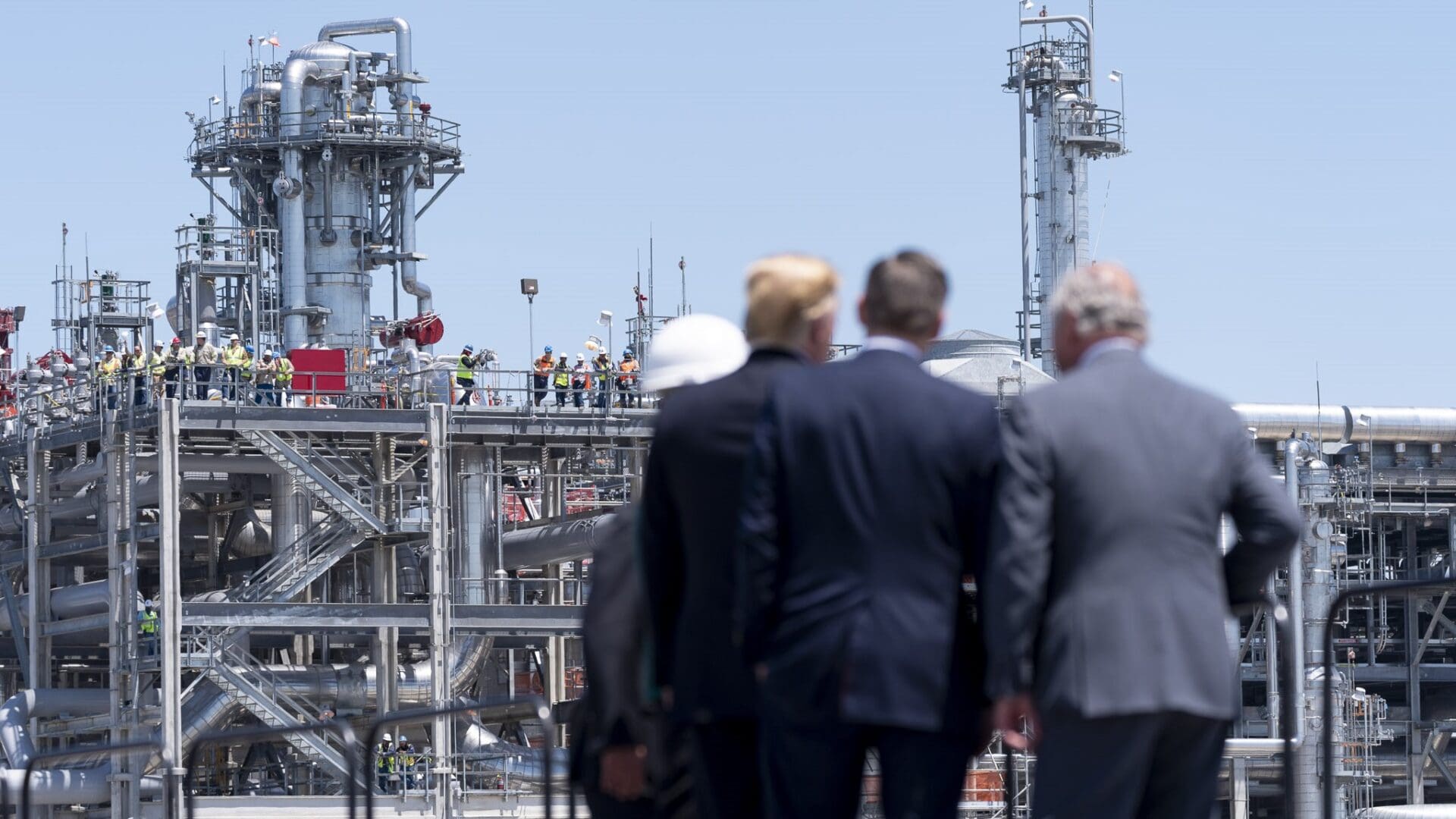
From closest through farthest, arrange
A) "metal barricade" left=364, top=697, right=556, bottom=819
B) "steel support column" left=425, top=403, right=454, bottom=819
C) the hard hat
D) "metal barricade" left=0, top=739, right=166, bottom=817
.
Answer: the hard hat
"metal barricade" left=364, top=697, right=556, bottom=819
"metal barricade" left=0, top=739, right=166, bottom=817
"steel support column" left=425, top=403, right=454, bottom=819

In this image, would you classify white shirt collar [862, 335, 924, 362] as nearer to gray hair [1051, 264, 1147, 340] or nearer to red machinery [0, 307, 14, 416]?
gray hair [1051, 264, 1147, 340]

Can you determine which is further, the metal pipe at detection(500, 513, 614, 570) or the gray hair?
the metal pipe at detection(500, 513, 614, 570)

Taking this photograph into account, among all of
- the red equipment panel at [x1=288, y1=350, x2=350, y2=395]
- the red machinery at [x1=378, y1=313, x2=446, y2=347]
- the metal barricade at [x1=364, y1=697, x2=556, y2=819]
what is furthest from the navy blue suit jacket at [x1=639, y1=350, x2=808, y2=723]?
the red machinery at [x1=378, y1=313, x2=446, y2=347]

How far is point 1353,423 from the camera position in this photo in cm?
6462

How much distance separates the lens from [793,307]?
659cm

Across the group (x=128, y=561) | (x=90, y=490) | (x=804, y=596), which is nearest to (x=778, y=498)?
(x=804, y=596)

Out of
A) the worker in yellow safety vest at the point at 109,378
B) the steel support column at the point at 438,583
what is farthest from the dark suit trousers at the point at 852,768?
the worker in yellow safety vest at the point at 109,378

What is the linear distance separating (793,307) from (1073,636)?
4.21ft

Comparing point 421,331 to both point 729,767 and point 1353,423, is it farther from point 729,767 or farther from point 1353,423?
point 729,767

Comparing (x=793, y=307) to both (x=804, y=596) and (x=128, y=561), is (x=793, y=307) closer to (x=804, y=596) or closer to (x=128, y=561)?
(x=804, y=596)

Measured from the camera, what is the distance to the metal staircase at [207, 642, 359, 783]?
43312 millimetres

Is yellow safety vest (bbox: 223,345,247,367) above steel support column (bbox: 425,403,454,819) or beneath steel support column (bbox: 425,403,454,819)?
above

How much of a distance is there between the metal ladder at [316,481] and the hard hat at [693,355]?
124ft

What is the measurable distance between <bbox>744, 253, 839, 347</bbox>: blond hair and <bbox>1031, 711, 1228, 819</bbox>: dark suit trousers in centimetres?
136
